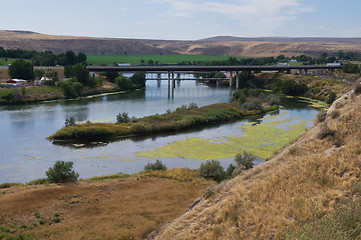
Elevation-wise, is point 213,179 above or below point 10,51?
below

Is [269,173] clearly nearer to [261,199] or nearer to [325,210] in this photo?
[261,199]

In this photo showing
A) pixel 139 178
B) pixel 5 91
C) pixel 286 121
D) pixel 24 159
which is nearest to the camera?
pixel 139 178

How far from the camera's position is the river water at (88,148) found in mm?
33875

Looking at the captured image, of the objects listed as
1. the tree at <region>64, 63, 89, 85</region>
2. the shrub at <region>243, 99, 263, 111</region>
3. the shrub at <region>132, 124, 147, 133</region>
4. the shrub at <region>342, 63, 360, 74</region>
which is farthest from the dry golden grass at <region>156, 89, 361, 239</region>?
the shrub at <region>342, 63, 360, 74</region>

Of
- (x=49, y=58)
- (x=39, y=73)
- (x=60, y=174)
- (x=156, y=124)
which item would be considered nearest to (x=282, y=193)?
(x=60, y=174)

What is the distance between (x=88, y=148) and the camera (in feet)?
134

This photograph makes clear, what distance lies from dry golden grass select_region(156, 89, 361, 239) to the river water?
55.4ft

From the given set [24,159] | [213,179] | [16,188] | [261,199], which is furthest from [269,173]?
[24,159]

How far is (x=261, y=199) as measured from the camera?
14633 millimetres

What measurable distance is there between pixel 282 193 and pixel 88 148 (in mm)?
29998

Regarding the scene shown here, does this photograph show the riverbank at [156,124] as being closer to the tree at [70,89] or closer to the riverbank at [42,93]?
the riverbank at [42,93]

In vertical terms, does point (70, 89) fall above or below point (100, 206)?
above

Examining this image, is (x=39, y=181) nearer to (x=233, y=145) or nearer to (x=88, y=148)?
(x=88, y=148)

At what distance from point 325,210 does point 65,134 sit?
120ft
